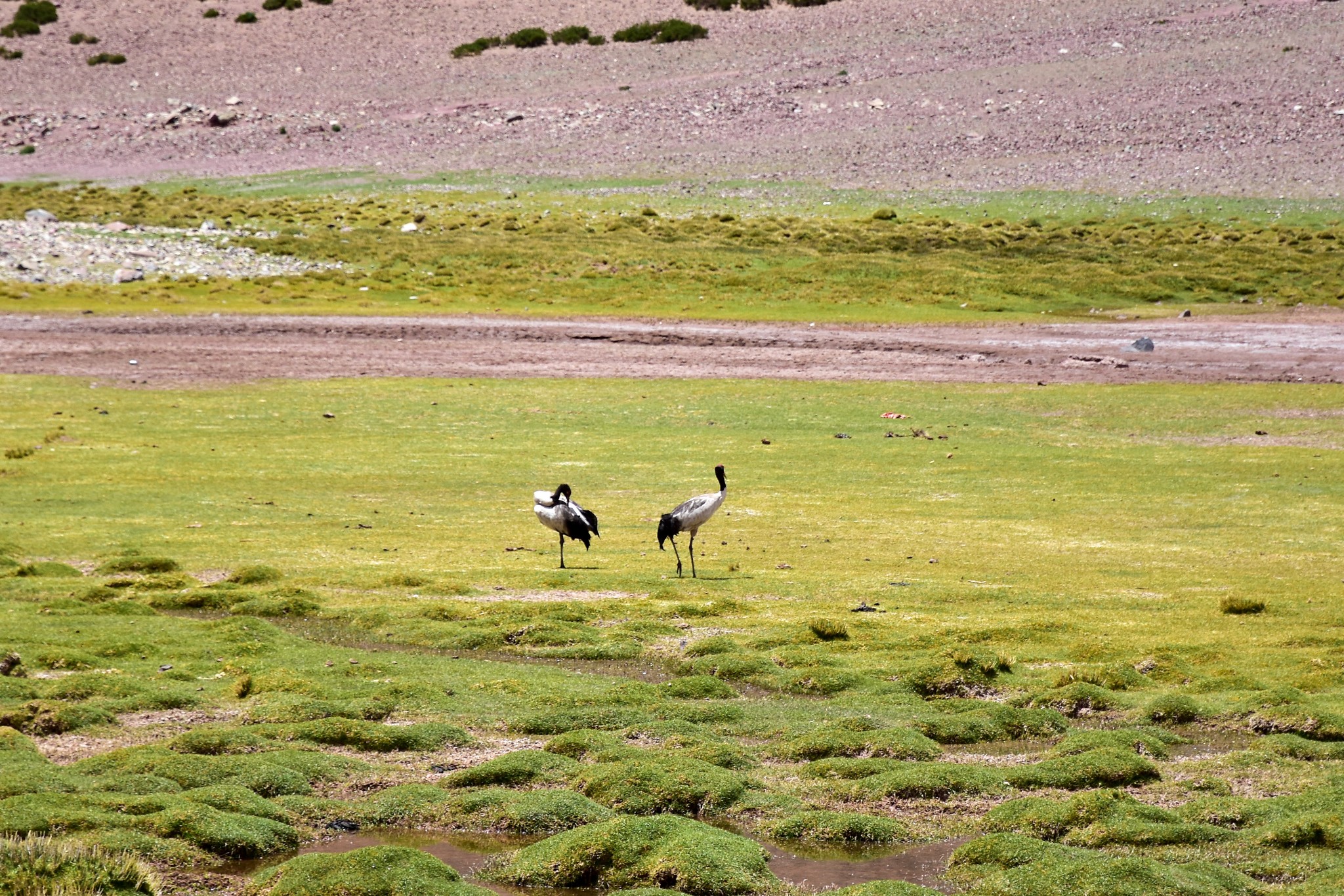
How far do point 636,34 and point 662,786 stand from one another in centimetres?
10694

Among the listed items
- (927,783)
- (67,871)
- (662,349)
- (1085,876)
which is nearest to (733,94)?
(662,349)

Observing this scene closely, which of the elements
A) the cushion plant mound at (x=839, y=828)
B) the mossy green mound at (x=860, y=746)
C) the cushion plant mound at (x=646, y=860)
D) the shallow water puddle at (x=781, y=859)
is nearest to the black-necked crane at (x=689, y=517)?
the mossy green mound at (x=860, y=746)

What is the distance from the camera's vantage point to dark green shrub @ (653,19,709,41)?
112m

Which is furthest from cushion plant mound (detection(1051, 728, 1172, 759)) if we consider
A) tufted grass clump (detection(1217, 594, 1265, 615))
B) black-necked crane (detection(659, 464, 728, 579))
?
black-necked crane (detection(659, 464, 728, 579))

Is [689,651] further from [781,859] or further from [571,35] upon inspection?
[571,35]

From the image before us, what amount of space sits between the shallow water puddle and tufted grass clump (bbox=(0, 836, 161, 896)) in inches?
40.3

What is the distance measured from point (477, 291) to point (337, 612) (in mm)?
36407

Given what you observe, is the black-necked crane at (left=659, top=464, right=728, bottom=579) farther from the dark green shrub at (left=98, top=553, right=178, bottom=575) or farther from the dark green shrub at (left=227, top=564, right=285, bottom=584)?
the dark green shrub at (left=98, top=553, right=178, bottom=575)

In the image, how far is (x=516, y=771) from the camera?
41.0 feet

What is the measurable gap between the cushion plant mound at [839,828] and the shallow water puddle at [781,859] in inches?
4.0

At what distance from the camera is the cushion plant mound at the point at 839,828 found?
11195mm

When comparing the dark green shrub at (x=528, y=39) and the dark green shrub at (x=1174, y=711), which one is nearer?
the dark green shrub at (x=1174, y=711)

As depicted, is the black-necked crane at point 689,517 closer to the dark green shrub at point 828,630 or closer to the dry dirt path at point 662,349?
the dark green shrub at point 828,630

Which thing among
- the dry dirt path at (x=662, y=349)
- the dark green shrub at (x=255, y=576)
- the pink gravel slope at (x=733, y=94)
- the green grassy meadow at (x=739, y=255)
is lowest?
the dark green shrub at (x=255, y=576)
